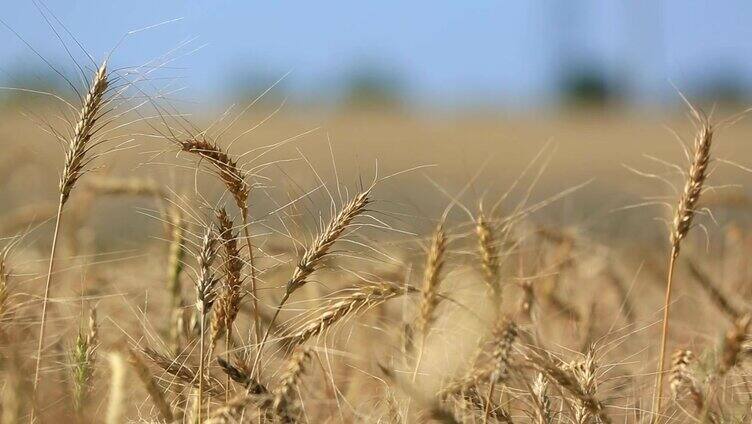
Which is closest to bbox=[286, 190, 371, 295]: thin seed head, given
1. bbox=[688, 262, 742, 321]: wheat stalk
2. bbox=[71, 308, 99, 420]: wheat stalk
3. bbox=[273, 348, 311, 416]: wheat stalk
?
bbox=[273, 348, 311, 416]: wheat stalk

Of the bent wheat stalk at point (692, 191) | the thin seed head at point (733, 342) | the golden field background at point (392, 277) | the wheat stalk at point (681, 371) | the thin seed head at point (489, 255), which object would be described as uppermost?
the bent wheat stalk at point (692, 191)

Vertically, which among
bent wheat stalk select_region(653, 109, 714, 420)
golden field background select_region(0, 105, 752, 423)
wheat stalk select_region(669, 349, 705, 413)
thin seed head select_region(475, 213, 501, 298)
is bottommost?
golden field background select_region(0, 105, 752, 423)

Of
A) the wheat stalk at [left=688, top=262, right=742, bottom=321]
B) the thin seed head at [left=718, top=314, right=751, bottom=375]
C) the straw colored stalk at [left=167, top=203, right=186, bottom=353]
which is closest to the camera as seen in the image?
the thin seed head at [left=718, top=314, right=751, bottom=375]

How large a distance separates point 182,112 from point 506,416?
780 millimetres

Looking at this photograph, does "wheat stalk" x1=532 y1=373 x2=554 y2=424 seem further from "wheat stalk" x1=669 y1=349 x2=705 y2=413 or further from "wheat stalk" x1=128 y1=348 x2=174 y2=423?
"wheat stalk" x1=128 y1=348 x2=174 y2=423

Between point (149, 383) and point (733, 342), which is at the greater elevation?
point (733, 342)

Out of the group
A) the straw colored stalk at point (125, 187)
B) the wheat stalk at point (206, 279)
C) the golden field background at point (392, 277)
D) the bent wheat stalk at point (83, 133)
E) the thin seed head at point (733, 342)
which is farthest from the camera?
the straw colored stalk at point (125, 187)

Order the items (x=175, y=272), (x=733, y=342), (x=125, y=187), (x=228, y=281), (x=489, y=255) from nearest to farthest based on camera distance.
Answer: (x=733, y=342), (x=228, y=281), (x=489, y=255), (x=175, y=272), (x=125, y=187)

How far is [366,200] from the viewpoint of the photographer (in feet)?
5.37

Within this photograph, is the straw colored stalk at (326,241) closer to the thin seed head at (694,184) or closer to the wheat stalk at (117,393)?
the wheat stalk at (117,393)

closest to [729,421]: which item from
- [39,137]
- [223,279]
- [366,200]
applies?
[366,200]

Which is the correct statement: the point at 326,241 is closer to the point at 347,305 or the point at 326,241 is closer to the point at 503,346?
the point at 347,305

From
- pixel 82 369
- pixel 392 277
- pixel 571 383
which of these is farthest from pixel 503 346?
pixel 392 277

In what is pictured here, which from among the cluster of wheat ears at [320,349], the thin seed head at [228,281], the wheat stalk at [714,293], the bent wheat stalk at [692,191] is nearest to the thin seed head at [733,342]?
the cluster of wheat ears at [320,349]
